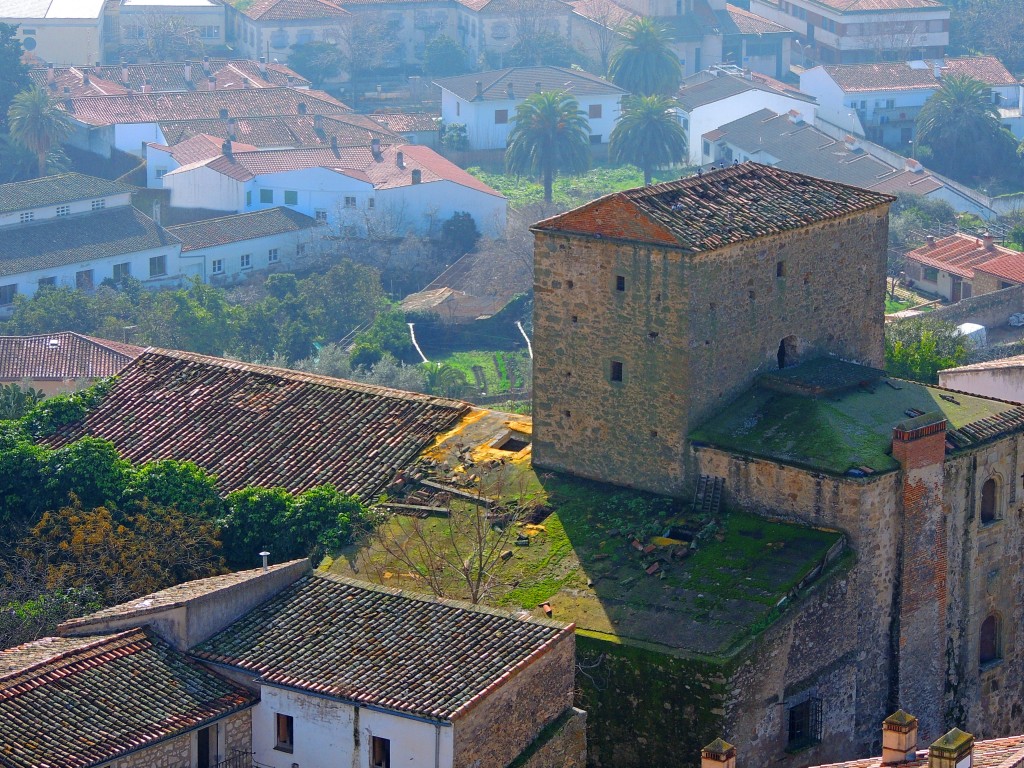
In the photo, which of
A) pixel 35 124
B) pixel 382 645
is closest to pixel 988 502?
pixel 382 645

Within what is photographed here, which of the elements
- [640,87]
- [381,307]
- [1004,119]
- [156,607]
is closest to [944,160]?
[1004,119]

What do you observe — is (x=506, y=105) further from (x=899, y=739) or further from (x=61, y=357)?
(x=899, y=739)

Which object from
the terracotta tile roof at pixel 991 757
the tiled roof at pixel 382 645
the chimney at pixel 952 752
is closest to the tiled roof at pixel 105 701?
the tiled roof at pixel 382 645

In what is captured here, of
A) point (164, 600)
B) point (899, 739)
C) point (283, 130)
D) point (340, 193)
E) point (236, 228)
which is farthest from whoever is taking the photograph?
point (283, 130)

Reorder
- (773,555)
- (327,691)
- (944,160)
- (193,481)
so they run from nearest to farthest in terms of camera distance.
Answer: (327,691), (773,555), (193,481), (944,160)

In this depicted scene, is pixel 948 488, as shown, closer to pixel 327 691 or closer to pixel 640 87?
pixel 327 691

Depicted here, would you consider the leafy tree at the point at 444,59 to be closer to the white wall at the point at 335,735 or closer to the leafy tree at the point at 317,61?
the leafy tree at the point at 317,61

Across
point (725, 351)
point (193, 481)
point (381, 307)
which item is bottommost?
point (381, 307)
